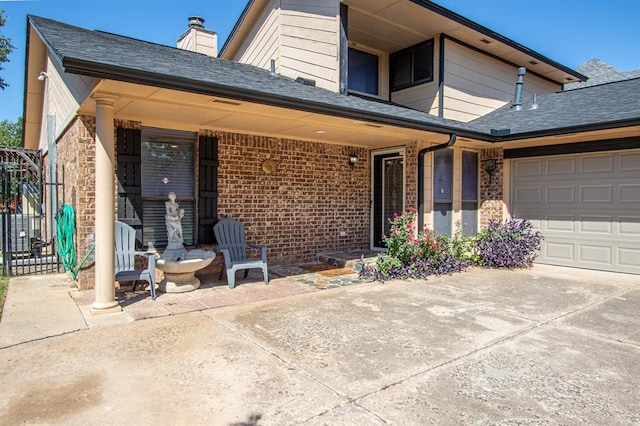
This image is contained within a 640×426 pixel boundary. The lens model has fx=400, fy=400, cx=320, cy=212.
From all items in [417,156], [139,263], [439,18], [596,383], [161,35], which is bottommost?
[596,383]

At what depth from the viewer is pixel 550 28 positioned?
12.0 meters

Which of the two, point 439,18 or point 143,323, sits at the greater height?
point 439,18

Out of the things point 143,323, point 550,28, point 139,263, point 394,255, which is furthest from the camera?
point 550,28

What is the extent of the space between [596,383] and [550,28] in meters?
12.4

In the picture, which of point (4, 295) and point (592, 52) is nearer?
point (4, 295)

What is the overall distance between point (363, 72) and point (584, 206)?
17.2ft

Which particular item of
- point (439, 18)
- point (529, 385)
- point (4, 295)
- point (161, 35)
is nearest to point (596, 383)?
point (529, 385)

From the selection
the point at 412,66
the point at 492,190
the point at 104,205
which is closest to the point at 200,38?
the point at 412,66

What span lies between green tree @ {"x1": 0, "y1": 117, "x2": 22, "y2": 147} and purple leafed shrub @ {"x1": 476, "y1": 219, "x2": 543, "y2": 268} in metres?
33.0

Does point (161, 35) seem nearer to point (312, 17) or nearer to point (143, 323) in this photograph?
point (312, 17)

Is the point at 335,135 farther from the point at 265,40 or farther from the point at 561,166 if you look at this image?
the point at 561,166

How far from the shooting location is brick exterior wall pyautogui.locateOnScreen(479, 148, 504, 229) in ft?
26.5

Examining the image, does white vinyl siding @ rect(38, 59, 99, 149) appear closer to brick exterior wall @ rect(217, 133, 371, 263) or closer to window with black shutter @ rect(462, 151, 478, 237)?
brick exterior wall @ rect(217, 133, 371, 263)

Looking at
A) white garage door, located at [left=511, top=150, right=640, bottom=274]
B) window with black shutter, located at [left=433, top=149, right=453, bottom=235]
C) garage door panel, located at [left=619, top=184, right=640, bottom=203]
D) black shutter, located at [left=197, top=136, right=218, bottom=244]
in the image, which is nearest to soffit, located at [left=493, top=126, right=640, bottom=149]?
white garage door, located at [left=511, top=150, right=640, bottom=274]
